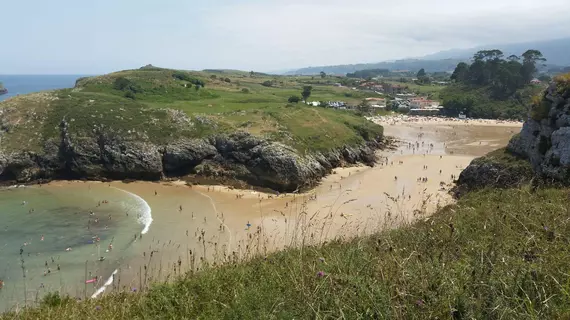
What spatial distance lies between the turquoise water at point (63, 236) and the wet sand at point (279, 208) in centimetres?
137

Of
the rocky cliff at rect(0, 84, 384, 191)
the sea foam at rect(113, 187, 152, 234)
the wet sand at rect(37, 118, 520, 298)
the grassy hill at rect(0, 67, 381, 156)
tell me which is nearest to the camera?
the wet sand at rect(37, 118, 520, 298)

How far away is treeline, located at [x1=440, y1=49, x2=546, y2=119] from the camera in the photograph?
9381 cm

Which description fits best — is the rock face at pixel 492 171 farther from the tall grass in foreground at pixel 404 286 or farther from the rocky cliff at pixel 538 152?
the tall grass in foreground at pixel 404 286

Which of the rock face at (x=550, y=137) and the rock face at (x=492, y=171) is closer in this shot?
the rock face at (x=550, y=137)

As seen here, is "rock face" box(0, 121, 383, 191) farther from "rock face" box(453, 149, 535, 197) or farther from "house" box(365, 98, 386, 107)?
"house" box(365, 98, 386, 107)

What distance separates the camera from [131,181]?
37438 millimetres

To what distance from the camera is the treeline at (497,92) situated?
93812 mm

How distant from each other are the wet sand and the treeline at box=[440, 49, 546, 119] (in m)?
41.6

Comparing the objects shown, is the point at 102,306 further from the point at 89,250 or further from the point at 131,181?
the point at 131,181

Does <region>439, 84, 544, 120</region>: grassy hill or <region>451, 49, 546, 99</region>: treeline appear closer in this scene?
<region>439, 84, 544, 120</region>: grassy hill

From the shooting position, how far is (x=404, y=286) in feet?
13.7

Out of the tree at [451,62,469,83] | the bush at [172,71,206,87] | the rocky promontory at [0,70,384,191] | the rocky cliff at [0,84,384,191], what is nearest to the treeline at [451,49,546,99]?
the tree at [451,62,469,83]

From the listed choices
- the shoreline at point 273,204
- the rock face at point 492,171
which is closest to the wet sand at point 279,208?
the shoreline at point 273,204

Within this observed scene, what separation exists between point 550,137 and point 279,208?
20874mm
